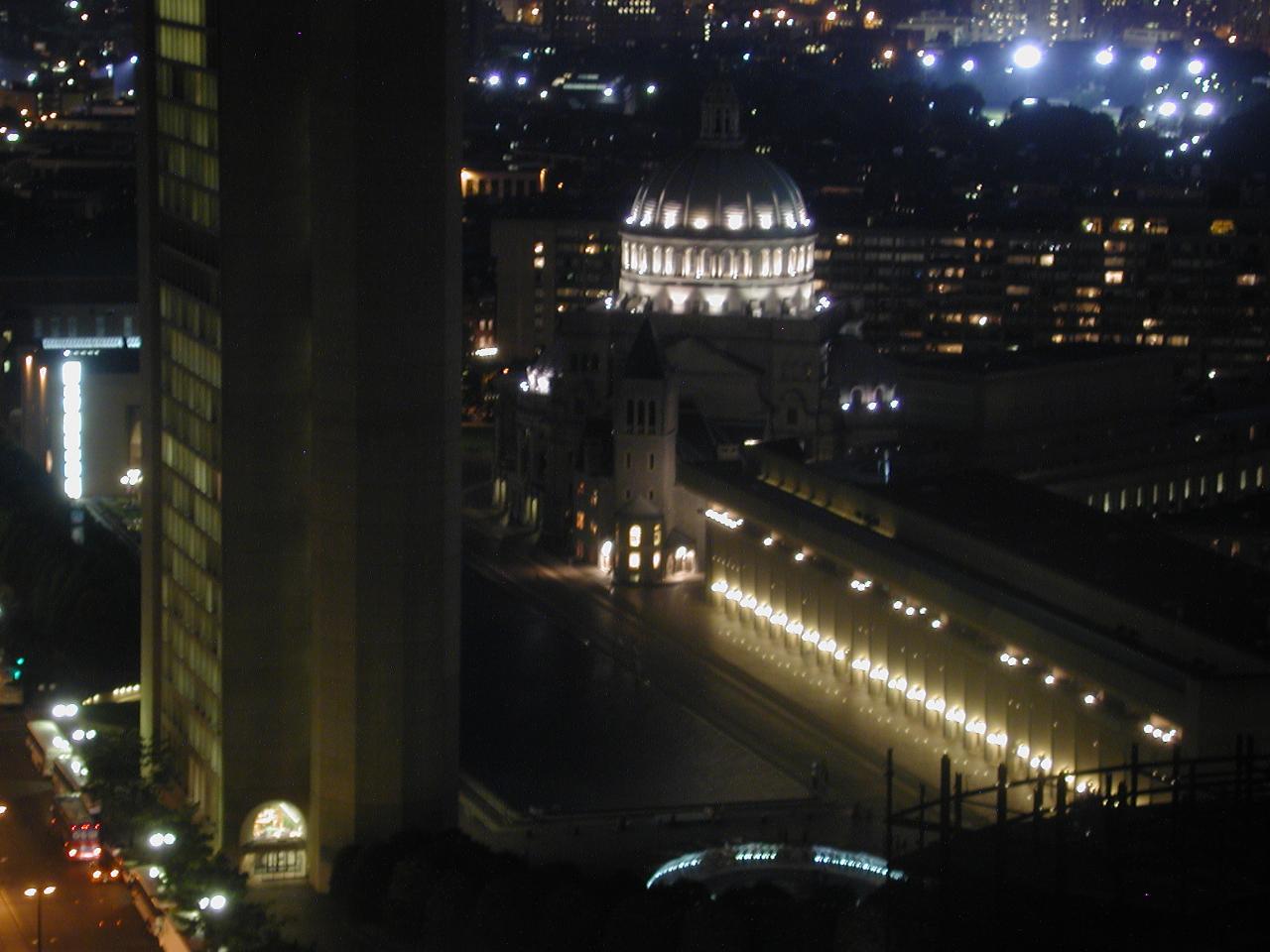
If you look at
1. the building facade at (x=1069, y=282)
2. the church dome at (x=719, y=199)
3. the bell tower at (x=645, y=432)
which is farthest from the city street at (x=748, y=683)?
the building facade at (x=1069, y=282)

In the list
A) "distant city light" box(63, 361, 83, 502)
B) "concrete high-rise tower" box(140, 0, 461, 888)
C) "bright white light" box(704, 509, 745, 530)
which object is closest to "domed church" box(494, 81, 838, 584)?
"bright white light" box(704, 509, 745, 530)

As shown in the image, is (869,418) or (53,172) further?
(53,172)

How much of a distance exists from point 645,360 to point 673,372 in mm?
1479

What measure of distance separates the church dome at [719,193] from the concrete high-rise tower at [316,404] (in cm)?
3855

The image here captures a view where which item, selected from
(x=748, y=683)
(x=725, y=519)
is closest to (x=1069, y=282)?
(x=725, y=519)

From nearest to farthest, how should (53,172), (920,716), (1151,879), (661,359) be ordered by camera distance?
(1151,879)
(920,716)
(661,359)
(53,172)

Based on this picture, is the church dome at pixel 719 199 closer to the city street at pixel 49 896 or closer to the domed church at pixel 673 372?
the domed church at pixel 673 372

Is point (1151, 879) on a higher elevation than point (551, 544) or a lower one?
higher

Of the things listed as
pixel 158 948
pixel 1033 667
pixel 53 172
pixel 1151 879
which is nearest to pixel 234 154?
pixel 158 948

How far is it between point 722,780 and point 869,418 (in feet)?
110

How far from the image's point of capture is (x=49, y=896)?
175 feet

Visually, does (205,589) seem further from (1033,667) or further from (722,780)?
(1033,667)

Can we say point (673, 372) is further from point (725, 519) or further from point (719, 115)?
point (719, 115)

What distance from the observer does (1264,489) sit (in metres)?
92.6
